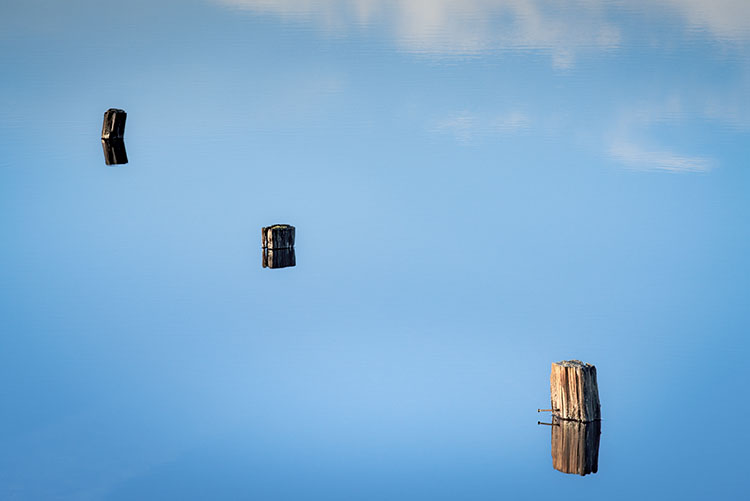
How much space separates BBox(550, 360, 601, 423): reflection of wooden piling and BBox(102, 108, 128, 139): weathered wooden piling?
7.61m

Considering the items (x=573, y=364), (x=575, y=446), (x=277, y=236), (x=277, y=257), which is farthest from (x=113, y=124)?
(x=575, y=446)

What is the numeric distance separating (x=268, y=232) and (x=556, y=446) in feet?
18.4

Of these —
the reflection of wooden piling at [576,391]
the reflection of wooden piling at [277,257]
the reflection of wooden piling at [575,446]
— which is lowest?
the reflection of wooden piling at [575,446]

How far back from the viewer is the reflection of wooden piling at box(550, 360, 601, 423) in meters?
7.79

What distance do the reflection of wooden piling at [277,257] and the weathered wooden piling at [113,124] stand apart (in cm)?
290

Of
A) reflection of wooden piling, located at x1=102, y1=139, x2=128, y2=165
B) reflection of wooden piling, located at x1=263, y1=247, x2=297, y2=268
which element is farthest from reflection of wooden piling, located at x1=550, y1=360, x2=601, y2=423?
reflection of wooden piling, located at x1=102, y1=139, x2=128, y2=165

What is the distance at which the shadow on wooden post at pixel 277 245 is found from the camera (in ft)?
38.6

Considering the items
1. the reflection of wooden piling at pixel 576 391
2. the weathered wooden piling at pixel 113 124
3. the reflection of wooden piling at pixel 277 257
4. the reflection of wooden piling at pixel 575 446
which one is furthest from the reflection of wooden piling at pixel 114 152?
the reflection of wooden piling at pixel 575 446

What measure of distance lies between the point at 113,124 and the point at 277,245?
3.11 meters

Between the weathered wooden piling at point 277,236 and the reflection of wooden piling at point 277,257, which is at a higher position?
the weathered wooden piling at point 277,236

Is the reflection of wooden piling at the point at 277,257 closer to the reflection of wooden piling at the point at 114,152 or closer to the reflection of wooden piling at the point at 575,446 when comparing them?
the reflection of wooden piling at the point at 114,152

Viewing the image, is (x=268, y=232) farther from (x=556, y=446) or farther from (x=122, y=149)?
(x=556, y=446)

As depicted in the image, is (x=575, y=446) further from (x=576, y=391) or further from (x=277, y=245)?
(x=277, y=245)

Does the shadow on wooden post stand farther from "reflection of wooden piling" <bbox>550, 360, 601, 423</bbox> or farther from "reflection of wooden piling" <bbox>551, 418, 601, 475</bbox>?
"reflection of wooden piling" <bbox>551, 418, 601, 475</bbox>
